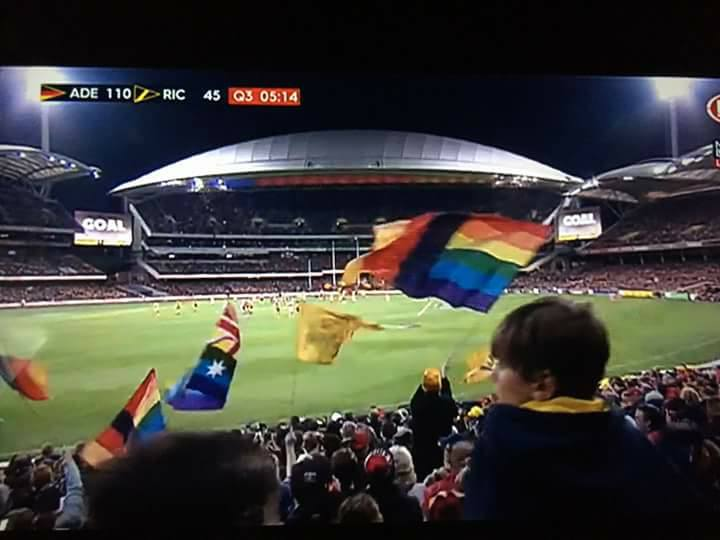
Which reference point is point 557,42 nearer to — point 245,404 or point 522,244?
point 522,244

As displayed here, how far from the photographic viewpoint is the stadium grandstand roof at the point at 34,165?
285 centimetres

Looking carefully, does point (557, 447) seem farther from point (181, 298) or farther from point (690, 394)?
point (181, 298)

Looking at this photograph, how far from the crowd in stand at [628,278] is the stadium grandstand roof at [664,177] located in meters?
0.27

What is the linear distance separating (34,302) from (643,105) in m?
2.27

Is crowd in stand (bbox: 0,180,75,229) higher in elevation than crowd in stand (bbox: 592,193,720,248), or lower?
higher

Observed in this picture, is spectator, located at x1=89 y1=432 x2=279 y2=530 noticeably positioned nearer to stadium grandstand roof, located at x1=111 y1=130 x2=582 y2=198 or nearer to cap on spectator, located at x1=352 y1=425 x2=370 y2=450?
cap on spectator, located at x1=352 y1=425 x2=370 y2=450

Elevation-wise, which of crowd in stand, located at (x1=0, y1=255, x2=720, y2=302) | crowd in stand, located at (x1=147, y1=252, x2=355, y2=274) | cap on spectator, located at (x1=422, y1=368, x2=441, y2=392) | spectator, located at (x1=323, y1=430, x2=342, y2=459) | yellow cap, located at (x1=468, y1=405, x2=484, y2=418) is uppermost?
crowd in stand, located at (x1=147, y1=252, x2=355, y2=274)

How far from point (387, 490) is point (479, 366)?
0.53 metres

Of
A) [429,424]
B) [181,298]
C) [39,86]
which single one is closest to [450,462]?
[429,424]

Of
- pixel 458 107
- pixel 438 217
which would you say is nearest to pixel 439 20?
pixel 458 107

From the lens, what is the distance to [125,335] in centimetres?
288

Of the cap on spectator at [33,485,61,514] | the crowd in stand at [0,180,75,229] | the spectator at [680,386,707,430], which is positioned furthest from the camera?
the spectator at [680,386,707,430]

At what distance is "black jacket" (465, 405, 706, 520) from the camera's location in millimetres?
2832

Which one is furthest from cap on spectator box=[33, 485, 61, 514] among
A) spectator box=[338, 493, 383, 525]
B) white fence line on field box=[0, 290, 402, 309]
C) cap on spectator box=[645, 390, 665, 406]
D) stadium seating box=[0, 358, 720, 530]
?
cap on spectator box=[645, 390, 665, 406]
